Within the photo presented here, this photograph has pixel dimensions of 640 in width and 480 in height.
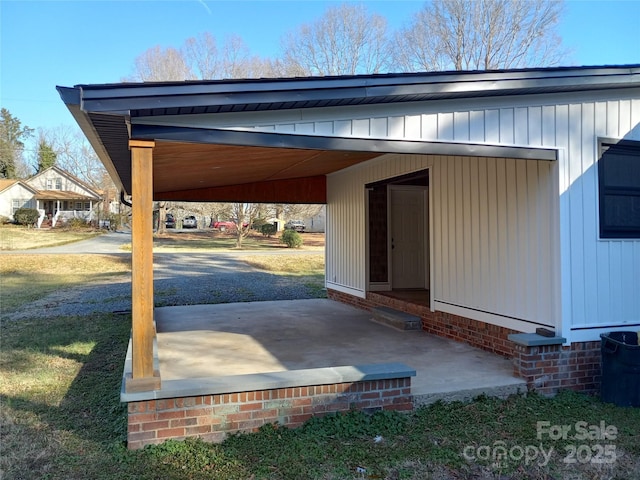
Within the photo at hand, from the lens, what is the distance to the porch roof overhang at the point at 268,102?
12.1 feet

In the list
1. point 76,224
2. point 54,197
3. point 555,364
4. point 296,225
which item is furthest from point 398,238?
point 54,197

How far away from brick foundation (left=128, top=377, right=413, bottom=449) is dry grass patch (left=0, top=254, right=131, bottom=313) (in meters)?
10.4

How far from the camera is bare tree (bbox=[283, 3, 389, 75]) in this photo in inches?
922

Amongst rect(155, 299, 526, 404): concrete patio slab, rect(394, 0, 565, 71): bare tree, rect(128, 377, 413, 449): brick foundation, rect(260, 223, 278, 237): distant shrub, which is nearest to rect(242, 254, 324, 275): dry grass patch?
rect(394, 0, 565, 71): bare tree

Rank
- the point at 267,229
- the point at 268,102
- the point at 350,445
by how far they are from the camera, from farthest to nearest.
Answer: the point at 267,229 < the point at 268,102 < the point at 350,445

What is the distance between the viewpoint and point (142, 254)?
12.7 feet

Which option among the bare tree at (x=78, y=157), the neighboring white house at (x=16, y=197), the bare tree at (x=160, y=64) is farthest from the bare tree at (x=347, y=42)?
the neighboring white house at (x=16, y=197)

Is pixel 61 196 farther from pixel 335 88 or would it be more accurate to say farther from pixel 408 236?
pixel 335 88

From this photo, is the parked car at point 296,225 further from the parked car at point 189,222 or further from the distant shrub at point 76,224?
the distant shrub at point 76,224

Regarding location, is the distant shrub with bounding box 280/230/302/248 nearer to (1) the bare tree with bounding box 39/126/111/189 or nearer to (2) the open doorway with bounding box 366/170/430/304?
(2) the open doorway with bounding box 366/170/430/304

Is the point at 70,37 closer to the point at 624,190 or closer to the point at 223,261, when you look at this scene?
the point at 223,261

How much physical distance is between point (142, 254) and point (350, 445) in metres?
2.13

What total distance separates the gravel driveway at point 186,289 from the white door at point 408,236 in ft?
11.2

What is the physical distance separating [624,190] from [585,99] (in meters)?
1.05
